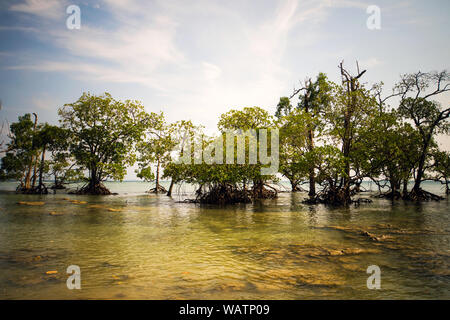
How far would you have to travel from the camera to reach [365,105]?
55.2ft
